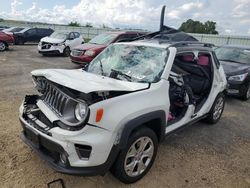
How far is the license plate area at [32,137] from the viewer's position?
2512mm

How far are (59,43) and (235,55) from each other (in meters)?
9.57

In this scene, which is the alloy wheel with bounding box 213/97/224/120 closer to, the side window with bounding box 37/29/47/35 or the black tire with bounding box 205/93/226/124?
the black tire with bounding box 205/93/226/124

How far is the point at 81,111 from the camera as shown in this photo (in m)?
2.31

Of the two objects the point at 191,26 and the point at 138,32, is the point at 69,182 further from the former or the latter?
the point at 191,26

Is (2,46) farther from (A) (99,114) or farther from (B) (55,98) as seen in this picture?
(A) (99,114)

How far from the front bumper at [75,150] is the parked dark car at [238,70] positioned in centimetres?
523

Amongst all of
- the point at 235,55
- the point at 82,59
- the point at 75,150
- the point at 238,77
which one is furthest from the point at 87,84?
the point at 82,59

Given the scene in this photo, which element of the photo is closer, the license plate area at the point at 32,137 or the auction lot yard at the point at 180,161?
the license plate area at the point at 32,137

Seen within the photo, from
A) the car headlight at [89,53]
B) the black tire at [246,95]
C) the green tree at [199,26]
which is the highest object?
the green tree at [199,26]

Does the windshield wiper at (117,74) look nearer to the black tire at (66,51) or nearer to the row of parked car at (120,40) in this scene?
the row of parked car at (120,40)

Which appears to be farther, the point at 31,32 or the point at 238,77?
the point at 31,32

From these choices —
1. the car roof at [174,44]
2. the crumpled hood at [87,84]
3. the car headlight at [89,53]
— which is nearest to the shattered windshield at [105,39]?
the car headlight at [89,53]

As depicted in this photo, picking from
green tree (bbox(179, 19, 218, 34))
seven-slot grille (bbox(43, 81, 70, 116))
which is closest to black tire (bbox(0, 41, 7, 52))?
seven-slot grille (bbox(43, 81, 70, 116))

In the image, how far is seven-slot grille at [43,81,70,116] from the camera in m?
2.54
